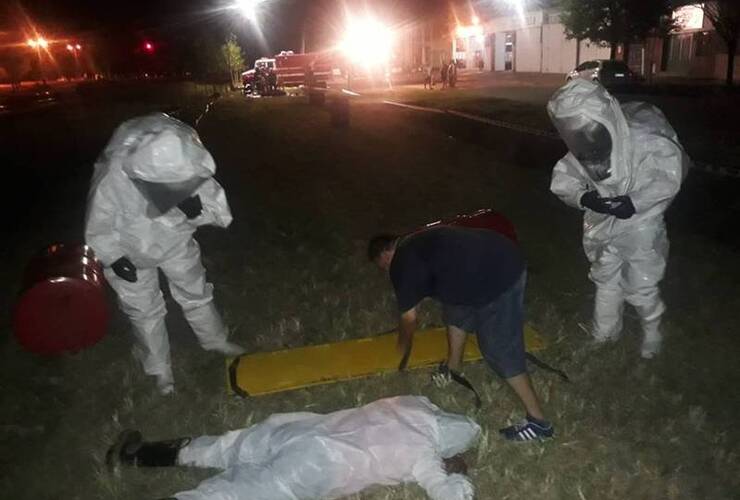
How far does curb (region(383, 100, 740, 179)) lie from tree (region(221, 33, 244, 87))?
22.8 metres

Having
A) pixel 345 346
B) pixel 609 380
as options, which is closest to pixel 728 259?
pixel 609 380

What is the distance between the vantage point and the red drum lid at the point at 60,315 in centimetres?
439

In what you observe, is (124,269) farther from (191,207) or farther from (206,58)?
(206,58)

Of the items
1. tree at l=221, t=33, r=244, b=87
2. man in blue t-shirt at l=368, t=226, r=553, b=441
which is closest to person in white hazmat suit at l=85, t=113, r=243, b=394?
man in blue t-shirt at l=368, t=226, r=553, b=441

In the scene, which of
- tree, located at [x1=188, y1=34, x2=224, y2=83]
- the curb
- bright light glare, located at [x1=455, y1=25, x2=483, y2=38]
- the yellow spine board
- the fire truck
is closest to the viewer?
the yellow spine board

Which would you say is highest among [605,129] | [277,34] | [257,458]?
[277,34]

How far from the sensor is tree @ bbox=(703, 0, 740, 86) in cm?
2617

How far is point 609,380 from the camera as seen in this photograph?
429 cm

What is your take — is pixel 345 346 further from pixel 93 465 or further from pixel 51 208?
pixel 51 208

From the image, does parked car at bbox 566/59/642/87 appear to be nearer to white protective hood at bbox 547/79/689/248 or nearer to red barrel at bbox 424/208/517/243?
white protective hood at bbox 547/79/689/248

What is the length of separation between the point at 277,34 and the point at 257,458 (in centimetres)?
7707

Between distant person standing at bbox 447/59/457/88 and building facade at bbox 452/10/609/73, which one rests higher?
building facade at bbox 452/10/609/73

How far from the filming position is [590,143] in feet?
12.6

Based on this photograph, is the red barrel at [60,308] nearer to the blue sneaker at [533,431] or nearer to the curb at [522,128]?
the blue sneaker at [533,431]
